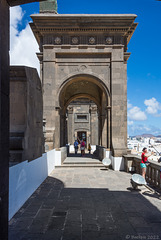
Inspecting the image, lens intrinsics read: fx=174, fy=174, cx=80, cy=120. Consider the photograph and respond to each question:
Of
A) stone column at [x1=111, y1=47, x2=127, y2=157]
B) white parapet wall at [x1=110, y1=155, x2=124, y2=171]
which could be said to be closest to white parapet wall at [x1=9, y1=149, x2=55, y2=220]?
white parapet wall at [x1=110, y1=155, x2=124, y2=171]

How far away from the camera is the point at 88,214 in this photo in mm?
4133

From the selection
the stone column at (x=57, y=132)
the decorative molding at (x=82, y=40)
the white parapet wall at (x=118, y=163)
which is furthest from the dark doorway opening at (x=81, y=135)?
the decorative molding at (x=82, y=40)

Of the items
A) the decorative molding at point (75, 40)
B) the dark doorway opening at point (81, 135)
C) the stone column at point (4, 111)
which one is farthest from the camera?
the dark doorway opening at point (81, 135)

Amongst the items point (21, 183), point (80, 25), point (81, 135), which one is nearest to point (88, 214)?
point (21, 183)

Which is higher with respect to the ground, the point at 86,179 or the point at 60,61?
the point at 60,61

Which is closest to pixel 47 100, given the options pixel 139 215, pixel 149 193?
pixel 149 193

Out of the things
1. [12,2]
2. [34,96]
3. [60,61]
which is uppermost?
[60,61]

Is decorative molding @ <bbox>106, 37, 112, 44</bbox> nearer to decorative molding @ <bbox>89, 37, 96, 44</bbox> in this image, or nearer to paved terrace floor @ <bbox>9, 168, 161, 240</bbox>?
decorative molding @ <bbox>89, 37, 96, 44</bbox>

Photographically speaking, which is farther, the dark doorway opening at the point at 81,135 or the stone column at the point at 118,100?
the dark doorway opening at the point at 81,135

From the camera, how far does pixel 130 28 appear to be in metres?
10.9

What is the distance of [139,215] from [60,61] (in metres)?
9.42

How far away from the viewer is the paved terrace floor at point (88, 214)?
329 cm

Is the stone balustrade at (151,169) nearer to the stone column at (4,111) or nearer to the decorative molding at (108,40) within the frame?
the stone column at (4,111)

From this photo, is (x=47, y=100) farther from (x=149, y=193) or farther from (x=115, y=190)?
(x=149, y=193)
